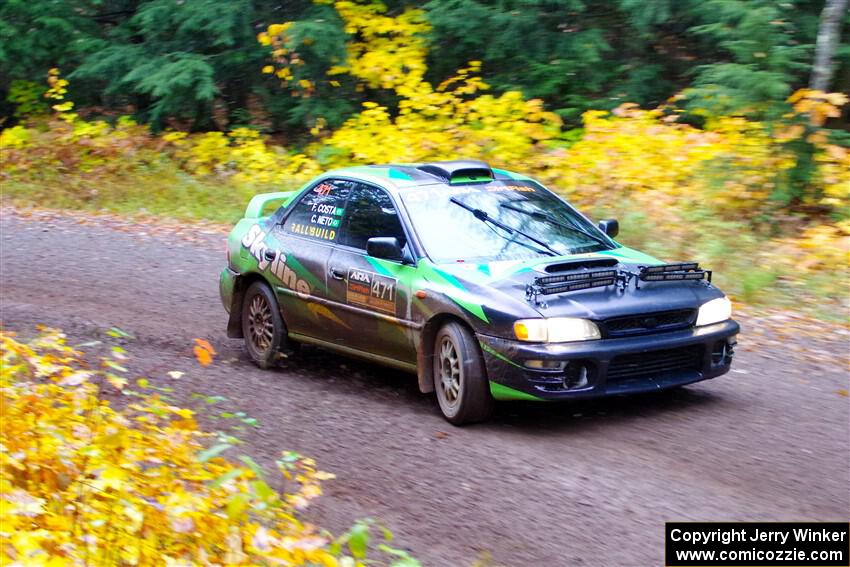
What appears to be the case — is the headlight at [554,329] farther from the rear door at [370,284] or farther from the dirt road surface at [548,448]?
the rear door at [370,284]

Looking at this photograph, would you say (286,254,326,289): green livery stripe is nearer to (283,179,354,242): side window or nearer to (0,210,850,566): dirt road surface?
(283,179,354,242): side window

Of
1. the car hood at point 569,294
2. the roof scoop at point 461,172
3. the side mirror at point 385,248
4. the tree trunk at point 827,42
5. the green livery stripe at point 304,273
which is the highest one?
the tree trunk at point 827,42

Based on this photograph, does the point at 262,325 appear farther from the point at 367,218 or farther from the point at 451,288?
the point at 451,288

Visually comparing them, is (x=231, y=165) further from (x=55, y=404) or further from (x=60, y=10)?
(x=55, y=404)

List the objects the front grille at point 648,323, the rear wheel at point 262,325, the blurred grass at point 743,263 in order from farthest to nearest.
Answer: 1. the blurred grass at point 743,263
2. the rear wheel at point 262,325
3. the front grille at point 648,323

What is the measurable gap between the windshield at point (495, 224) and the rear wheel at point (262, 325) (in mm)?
1724

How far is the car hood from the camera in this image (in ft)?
20.4

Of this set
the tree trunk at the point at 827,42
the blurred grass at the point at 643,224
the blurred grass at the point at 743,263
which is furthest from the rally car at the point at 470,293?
the tree trunk at the point at 827,42

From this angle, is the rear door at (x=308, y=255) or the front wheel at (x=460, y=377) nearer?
the front wheel at (x=460, y=377)

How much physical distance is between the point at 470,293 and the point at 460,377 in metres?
0.56

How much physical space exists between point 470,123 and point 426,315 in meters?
10.00

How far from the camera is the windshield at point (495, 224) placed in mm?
7117

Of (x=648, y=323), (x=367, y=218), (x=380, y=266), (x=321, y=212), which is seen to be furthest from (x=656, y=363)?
(x=321, y=212)

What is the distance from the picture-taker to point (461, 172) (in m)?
7.78
